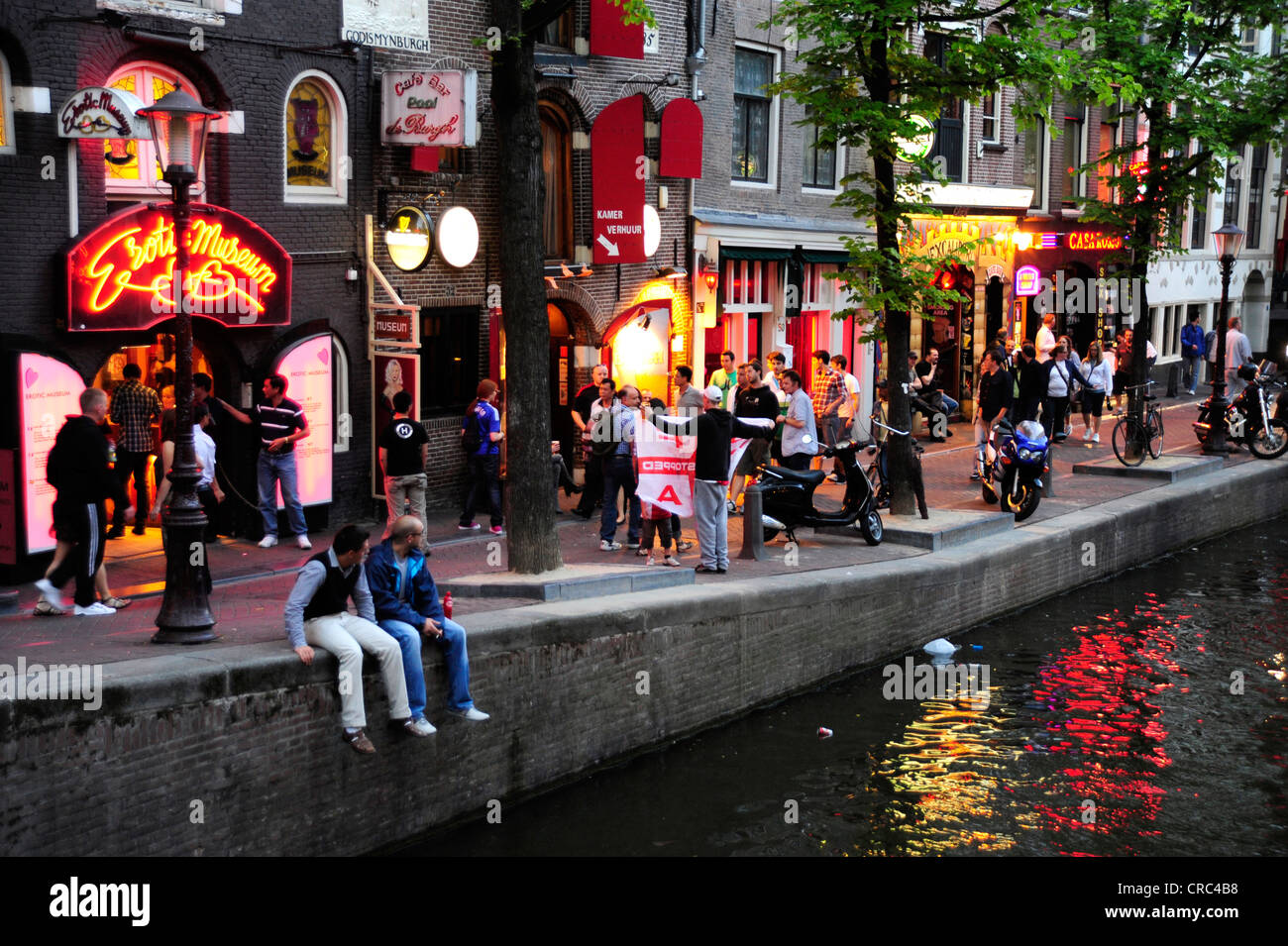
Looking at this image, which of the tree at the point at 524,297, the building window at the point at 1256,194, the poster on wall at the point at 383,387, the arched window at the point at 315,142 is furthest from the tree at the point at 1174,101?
the building window at the point at 1256,194

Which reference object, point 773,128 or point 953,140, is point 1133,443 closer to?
point 773,128

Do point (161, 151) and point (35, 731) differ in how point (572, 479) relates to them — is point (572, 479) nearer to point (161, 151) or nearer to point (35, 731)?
point (161, 151)

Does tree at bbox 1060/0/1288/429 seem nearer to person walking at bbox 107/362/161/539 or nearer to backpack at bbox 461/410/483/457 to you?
backpack at bbox 461/410/483/457

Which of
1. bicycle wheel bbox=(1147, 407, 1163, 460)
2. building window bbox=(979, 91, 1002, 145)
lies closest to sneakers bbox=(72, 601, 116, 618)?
bicycle wheel bbox=(1147, 407, 1163, 460)

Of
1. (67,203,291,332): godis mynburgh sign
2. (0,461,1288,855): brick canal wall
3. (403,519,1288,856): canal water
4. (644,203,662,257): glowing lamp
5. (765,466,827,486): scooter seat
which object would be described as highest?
(644,203,662,257): glowing lamp

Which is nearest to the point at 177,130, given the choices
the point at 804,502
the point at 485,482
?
the point at 485,482

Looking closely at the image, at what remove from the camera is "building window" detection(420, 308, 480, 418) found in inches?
710

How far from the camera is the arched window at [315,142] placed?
53.0ft

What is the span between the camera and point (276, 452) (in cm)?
1521

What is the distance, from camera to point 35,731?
7906 millimetres

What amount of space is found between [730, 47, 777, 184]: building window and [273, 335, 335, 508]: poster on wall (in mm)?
9392

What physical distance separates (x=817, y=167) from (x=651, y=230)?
563 cm

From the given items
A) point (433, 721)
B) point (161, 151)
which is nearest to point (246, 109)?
point (161, 151)
